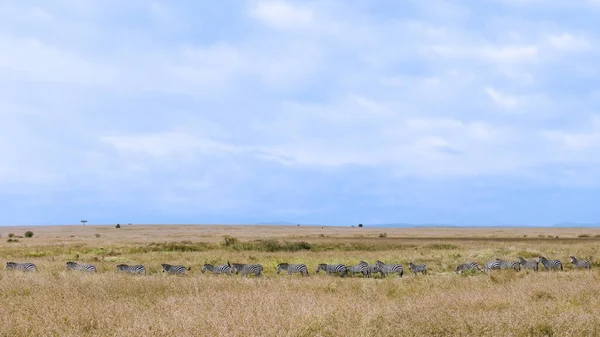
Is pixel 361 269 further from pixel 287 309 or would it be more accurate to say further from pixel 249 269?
pixel 287 309

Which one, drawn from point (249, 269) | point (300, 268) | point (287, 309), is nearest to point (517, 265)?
point (300, 268)

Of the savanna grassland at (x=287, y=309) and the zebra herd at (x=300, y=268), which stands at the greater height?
the savanna grassland at (x=287, y=309)

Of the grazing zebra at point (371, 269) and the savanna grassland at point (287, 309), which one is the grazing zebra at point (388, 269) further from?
the savanna grassland at point (287, 309)

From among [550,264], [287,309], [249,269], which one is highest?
[287,309]

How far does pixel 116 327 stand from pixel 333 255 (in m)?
25.8

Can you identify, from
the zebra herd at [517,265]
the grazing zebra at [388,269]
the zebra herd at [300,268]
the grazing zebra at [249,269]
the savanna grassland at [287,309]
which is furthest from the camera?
the zebra herd at [517,265]

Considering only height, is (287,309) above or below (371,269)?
above

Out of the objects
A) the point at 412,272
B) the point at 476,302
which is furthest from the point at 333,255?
the point at 476,302

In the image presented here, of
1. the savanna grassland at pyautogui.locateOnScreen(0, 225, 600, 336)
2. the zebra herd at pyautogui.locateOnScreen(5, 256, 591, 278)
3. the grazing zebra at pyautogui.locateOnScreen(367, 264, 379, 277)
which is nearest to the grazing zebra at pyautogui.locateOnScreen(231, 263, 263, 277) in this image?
the zebra herd at pyautogui.locateOnScreen(5, 256, 591, 278)

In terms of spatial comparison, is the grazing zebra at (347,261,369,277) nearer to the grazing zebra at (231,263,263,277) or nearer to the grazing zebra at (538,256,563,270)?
the grazing zebra at (231,263,263,277)

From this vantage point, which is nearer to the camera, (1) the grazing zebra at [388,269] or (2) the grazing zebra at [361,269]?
(2) the grazing zebra at [361,269]

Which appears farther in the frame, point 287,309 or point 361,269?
point 361,269

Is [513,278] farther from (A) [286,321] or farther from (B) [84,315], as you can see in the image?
(B) [84,315]

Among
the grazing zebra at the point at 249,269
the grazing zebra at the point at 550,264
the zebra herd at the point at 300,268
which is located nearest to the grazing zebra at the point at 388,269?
the zebra herd at the point at 300,268
